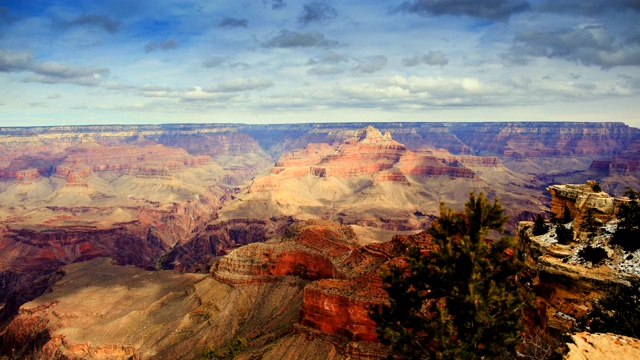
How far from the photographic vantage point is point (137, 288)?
312 feet

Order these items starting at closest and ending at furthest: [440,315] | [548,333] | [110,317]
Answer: [440,315], [548,333], [110,317]

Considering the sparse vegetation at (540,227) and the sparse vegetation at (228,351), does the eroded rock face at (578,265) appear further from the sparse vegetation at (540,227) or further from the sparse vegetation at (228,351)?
the sparse vegetation at (228,351)

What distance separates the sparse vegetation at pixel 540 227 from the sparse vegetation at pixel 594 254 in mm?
4970

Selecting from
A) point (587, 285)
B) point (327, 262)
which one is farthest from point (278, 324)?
point (587, 285)

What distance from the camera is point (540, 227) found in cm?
3341

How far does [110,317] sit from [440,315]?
79.6 m

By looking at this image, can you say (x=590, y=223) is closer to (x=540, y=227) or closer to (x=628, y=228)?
(x=628, y=228)

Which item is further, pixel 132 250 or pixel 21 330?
pixel 132 250

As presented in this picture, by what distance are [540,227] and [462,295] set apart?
17.3m

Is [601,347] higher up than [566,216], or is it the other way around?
[566,216]

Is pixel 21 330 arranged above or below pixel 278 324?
below

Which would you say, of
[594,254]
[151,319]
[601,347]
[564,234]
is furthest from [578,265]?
[151,319]

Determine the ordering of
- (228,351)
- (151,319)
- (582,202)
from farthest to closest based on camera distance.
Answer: (151,319) → (228,351) → (582,202)

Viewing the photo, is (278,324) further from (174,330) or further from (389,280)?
(389,280)
